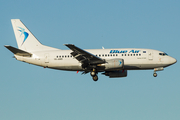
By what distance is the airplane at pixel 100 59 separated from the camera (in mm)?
45963

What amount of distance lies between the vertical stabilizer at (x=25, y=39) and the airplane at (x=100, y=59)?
1200 millimetres

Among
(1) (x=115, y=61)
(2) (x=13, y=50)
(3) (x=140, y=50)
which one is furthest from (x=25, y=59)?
(3) (x=140, y=50)

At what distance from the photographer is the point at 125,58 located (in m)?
46.8

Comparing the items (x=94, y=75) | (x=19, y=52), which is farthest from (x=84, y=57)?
(x=19, y=52)

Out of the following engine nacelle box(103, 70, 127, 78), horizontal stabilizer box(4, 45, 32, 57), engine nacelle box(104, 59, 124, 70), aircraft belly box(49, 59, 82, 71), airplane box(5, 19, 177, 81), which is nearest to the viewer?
engine nacelle box(104, 59, 124, 70)

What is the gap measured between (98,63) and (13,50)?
1270 centimetres

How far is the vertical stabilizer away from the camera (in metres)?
51.0

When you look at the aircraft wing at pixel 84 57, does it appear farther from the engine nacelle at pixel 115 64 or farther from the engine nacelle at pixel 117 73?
the engine nacelle at pixel 117 73

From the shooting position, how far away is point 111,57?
46938 millimetres

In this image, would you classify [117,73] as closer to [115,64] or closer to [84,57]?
[115,64]

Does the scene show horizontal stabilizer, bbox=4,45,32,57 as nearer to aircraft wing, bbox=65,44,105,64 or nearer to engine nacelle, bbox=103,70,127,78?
aircraft wing, bbox=65,44,105,64

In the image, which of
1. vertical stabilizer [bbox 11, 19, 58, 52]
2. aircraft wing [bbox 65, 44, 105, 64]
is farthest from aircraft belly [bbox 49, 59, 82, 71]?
vertical stabilizer [bbox 11, 19, 58, 52]

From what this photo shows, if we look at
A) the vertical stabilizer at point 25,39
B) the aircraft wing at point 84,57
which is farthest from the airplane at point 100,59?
the vertical stabilizer at point 25,39

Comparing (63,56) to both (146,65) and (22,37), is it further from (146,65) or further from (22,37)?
(146,65)
